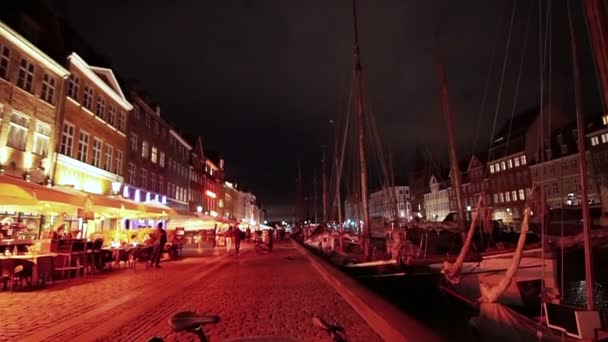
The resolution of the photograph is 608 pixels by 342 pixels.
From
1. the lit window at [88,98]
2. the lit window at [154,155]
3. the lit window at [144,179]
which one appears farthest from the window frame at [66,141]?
the lit window at [154,155]

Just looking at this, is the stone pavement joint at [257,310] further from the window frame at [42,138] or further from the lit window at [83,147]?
the lit window at [83,147]

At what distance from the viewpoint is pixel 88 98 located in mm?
25344

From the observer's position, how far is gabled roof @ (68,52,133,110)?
76.7 ft

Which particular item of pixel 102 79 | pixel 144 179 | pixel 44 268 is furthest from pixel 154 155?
pixel 44 268

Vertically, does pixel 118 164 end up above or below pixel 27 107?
below

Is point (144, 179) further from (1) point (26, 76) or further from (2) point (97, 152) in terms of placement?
(1) point (26, 76)

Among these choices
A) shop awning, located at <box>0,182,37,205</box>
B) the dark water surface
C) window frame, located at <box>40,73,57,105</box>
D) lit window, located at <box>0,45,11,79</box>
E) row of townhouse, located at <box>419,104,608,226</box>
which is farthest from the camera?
row of townhouse, located at <box>419,104,608,226</box>

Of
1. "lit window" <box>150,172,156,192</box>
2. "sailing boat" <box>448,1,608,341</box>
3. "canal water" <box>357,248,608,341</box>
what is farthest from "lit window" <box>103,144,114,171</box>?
"sailing boat" <box>448,1,608,341</box>

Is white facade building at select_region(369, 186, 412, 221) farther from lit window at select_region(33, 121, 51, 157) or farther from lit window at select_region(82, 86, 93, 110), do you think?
lit window at select_region(33, 121, 51, 157)

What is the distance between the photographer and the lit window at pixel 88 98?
24878 millimetres

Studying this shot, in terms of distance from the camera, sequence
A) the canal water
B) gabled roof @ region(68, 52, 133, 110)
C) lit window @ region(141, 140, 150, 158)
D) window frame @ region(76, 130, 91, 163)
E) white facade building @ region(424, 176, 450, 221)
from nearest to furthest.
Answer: the canal water < gabled roof @ region(68, 52, 133, 110) < window frame @ region(76, 130, 91, 163) < lit window @ region(141, 140, 150, 158) < white facade building @ region(424, 176, 450, 221)

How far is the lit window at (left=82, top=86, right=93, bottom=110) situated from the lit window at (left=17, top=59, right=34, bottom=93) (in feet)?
17.0

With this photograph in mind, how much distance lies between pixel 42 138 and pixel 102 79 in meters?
9.19

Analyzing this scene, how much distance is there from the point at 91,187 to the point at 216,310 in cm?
2175
